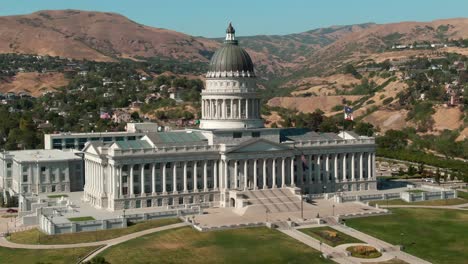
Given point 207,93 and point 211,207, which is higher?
point 207,93

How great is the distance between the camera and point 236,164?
113 meters

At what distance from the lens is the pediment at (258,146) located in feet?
371

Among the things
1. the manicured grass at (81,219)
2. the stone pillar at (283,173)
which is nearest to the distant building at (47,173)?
the manicured grass at (81,219)

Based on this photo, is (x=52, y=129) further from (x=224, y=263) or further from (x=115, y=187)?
(x=224, y=263)

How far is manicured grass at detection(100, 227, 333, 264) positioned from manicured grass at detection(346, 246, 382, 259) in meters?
4.26

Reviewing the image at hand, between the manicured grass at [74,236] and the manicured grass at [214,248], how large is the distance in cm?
403

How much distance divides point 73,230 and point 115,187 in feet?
47.7

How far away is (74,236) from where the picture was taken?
91.1 meters

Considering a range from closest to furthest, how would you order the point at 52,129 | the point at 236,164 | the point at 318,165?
the point at 236,164, the point at 318,165, the point at 52,129

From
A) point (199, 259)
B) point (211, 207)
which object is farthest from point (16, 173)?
point (199, 259)

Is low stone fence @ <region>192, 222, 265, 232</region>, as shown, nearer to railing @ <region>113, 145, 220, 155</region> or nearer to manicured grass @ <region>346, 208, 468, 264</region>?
manicured grass @ <region>346, 208, 468, 264</region>

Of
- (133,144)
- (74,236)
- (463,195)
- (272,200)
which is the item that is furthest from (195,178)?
(463,195)

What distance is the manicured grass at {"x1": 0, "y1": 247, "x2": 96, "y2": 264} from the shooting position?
3196 inches

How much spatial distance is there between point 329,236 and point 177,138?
33753 millimetres
